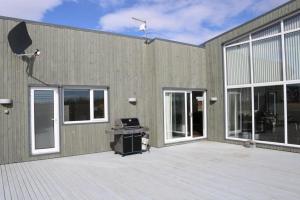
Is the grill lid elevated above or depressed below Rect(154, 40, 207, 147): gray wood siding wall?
below

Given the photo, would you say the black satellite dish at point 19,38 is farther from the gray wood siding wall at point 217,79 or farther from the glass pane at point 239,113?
the glass pane at point 239,113

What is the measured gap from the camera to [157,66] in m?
9.49

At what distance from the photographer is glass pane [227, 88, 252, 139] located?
955 centimetres

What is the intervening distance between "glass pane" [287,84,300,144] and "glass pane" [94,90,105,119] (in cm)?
595

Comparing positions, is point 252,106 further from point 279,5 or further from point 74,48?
point 74,48

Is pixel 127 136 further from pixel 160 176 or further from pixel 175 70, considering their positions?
pixel 175 70

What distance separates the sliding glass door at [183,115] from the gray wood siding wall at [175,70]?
297 mm

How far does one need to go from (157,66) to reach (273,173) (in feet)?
16.9

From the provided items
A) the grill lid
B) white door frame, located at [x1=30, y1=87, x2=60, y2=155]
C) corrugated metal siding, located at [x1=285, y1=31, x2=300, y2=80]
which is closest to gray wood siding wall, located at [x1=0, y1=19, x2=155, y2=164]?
white door frame, located at [x1=30, y1=87, x2=60, y2=155]

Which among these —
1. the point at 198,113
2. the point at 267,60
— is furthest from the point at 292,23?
the point at 198,113

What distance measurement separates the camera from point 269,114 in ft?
29.2

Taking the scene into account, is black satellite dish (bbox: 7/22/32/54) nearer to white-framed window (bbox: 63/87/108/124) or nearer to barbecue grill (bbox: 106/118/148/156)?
white-framed window (bbox: 63/87/108/124)

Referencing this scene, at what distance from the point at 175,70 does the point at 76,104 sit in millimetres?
3878

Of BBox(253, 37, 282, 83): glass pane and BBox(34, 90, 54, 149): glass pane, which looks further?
BBox(253, 37, 282, 83): glass pane
